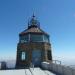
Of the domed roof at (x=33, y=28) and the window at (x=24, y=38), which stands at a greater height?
the domed roof at (x=33, y=28)

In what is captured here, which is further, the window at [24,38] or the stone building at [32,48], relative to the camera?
the window at [24,38]

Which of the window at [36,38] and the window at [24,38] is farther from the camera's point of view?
the window at [24,38]

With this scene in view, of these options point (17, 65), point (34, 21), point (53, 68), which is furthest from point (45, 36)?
point (53, 68)

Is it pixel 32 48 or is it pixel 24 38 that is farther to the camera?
pixel 24 38

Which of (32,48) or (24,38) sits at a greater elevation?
(24,38)

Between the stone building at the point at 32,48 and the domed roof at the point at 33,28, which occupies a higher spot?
the domed roof at the point at 33,28

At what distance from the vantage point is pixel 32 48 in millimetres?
29297

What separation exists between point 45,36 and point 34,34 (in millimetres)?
2240

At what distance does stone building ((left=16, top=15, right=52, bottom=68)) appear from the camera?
95.0 ft

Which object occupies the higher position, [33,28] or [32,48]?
[33,28]

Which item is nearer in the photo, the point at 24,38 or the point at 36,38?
the point at 36,38

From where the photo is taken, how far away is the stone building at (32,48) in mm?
28969

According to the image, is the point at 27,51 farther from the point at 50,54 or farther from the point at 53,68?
the point at 53,68

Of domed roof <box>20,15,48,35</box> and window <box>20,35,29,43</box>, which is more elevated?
domed roof <box>20,15,48,35</box>
